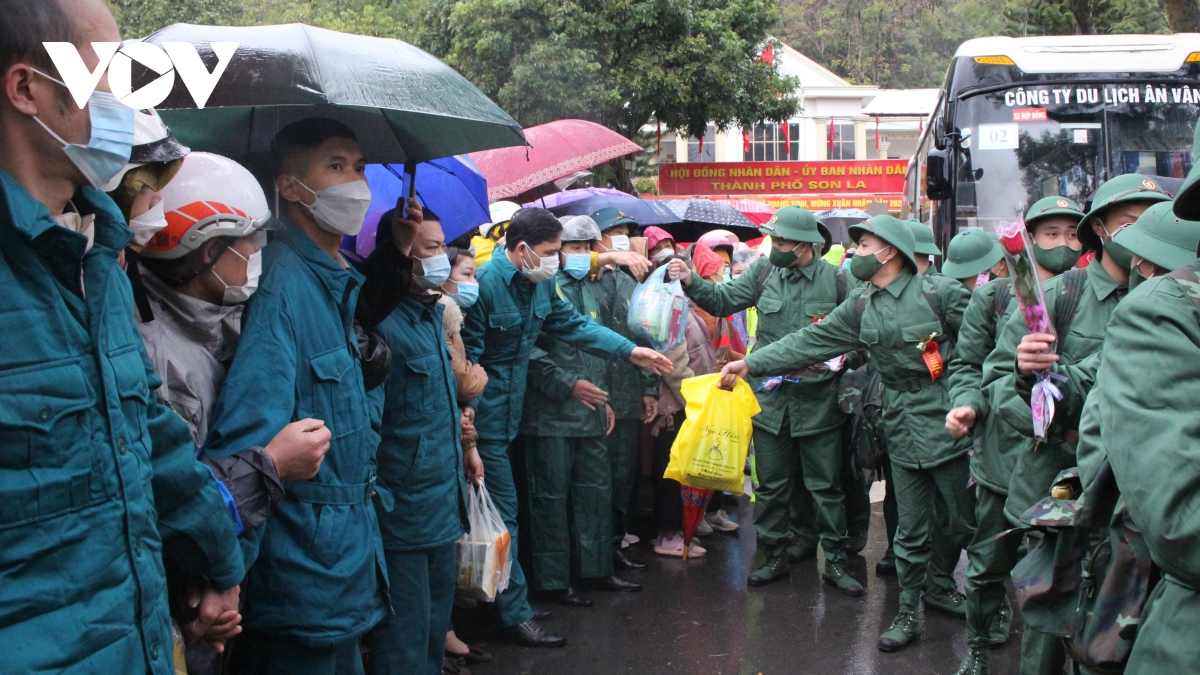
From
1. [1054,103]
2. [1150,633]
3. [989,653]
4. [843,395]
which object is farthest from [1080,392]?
[1054,103]

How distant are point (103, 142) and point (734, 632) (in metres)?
4.49

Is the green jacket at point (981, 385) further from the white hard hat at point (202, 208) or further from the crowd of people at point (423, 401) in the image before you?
the white hard hat at point (202, 208)

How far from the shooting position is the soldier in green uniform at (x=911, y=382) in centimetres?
534

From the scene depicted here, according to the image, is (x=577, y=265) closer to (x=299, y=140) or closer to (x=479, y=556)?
(x=479, y=556)

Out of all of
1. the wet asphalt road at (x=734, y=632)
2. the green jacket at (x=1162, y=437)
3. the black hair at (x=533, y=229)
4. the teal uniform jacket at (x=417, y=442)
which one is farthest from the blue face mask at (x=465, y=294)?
the green jacket at (x=1162, y=437)

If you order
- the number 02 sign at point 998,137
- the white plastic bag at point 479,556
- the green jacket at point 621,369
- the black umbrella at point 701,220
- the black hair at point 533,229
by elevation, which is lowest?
the white plastic bag at point 479,556

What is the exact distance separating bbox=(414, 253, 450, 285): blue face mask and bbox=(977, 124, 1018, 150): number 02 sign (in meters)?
6.44

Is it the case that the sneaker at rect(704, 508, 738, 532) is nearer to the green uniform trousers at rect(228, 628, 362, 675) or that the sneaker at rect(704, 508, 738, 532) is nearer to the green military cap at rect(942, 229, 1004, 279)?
the green military cap at rect(942, 229, 1004, 279)

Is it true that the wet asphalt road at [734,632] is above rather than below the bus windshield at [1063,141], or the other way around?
below

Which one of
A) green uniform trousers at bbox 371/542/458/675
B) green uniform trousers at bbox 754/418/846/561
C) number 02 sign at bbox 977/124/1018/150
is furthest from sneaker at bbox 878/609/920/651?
number 02 sign at bbox 977/124/1018/150

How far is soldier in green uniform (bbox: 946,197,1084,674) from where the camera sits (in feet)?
14.8

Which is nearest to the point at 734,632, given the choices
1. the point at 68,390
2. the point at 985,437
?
the point at 985,437

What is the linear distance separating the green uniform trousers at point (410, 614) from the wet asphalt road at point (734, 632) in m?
1.38

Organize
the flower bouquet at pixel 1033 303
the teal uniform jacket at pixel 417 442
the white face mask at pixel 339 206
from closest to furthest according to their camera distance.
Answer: the white face mask at pixel 339 206
the flower bouquet at pixel 1033 303
the teal uniform jacket at pixel 417 442
